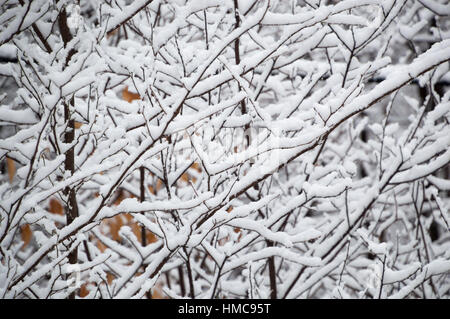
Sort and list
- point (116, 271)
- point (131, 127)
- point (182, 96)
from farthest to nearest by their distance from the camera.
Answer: point (116, 271) < point (131, 127) < point (182, 96)

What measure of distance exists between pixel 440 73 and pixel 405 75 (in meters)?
1.50

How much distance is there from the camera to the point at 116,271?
8.63 ft

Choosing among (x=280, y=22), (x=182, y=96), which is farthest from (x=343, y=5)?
(x=182, y=96)

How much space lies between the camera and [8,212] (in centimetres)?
152

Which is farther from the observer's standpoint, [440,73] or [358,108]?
[440,73]

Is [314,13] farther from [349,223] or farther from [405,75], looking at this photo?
[349,223]

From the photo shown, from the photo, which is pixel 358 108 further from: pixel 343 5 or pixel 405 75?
pixel 343 5

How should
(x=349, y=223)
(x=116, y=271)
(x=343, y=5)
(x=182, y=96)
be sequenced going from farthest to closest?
(x=116, y=271)
(x=349, y=223)
(x=343, y=5)
(x=182, y=96)

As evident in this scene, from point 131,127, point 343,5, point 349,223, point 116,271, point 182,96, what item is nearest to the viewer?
point 182,96
